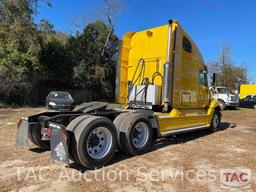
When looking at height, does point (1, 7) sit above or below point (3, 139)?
above

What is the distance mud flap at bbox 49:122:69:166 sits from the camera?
4.75 m

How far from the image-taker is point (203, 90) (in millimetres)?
9375

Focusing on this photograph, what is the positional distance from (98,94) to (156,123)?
801 inches

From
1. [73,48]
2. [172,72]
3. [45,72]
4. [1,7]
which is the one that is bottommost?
[172,72]

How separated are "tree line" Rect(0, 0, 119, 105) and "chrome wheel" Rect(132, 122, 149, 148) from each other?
1502 cm

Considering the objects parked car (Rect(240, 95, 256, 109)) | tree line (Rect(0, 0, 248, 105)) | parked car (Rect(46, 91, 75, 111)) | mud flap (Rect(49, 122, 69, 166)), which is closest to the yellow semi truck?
mud flap (Rect(49, 122, 69, 166))

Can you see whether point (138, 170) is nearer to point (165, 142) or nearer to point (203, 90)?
point (165, 142)

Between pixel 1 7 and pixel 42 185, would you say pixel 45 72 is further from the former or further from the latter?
pixel 42 185

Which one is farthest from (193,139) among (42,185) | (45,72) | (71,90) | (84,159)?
(71,90)

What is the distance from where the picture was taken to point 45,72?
21.9 meters

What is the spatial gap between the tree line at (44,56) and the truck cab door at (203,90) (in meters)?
14.3

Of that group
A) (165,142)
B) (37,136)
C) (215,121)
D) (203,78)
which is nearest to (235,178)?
(165,142)

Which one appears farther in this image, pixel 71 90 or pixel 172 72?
pixel 71 90

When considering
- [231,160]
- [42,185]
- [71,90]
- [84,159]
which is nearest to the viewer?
[42,185]
